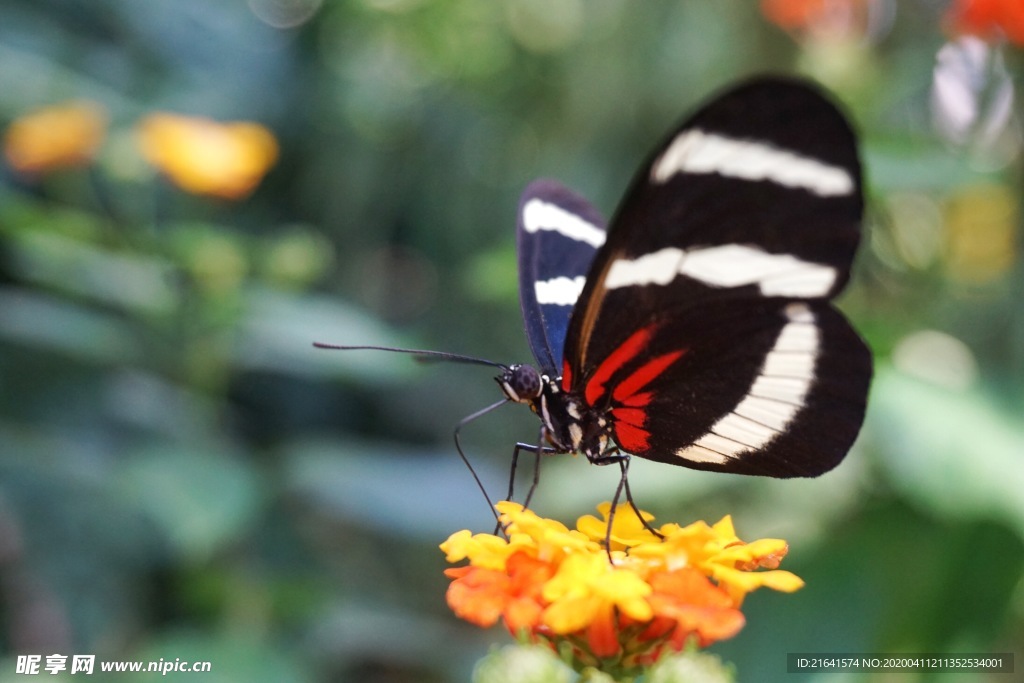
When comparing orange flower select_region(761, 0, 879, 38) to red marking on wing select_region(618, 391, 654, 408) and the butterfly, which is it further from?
red marking on wing select_region(618, 391, 654, 408)

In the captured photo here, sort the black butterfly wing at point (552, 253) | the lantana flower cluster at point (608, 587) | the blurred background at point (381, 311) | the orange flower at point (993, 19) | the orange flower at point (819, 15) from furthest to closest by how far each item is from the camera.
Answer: the orange flower at point (819, 15), the orange flower at point (993, 19), the blurred background at point (381, 311), the black butterfly wing at point (552, 253), the lantana flower cluster at point (608, 587)

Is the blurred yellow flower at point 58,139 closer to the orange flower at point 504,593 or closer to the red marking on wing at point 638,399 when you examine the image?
the red marking on wing at point 638,399

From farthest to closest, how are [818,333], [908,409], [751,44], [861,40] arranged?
[751,44] < [861,40] < [908,409] < [818,333]

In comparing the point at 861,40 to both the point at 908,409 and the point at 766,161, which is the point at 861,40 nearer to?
the point at 908,409

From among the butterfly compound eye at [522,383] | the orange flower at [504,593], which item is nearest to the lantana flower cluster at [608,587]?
the orange flower at [504,593]

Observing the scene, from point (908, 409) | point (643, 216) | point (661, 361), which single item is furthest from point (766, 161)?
point (908, 409)

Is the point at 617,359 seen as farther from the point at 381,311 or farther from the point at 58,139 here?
the point at 381,311
